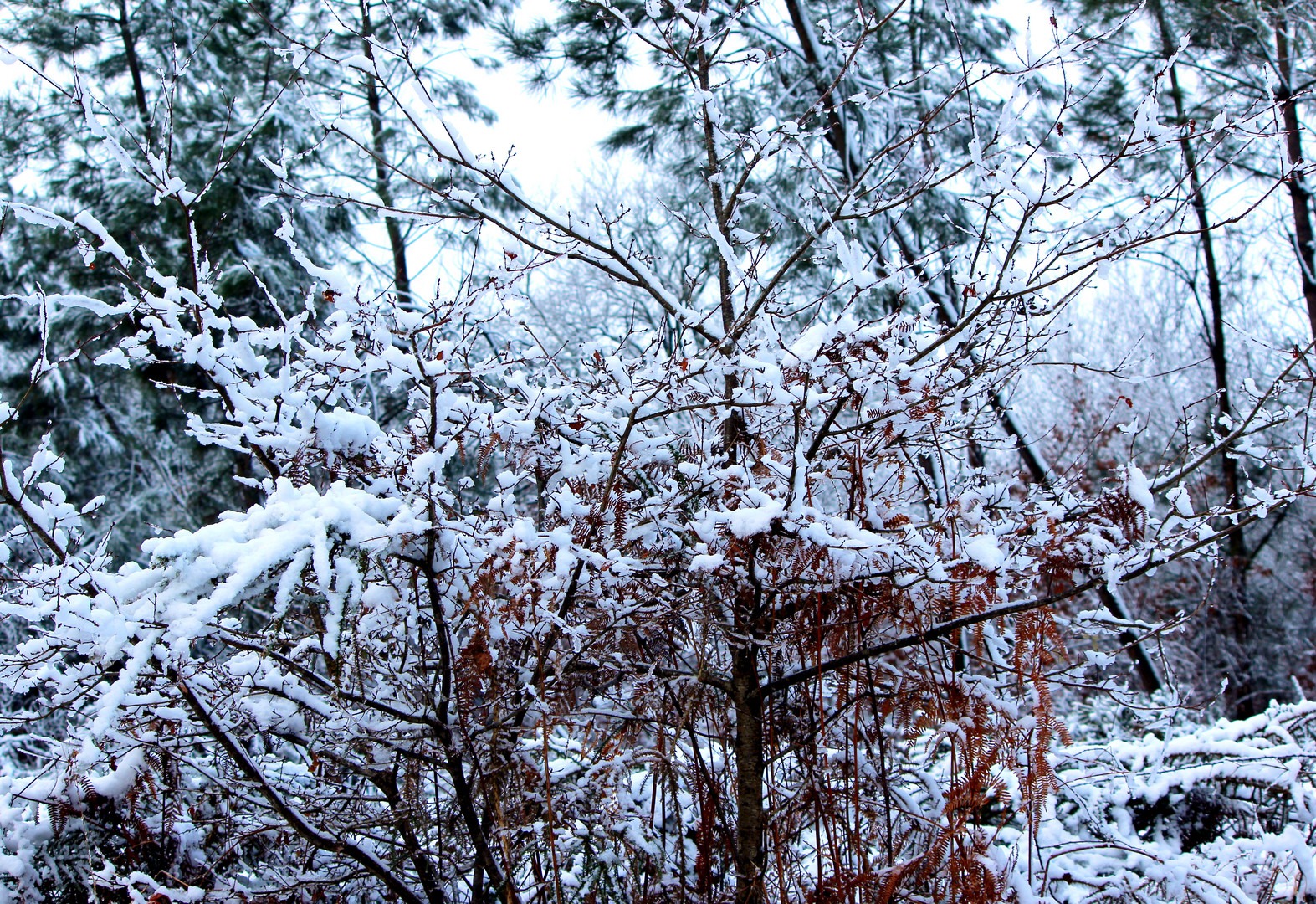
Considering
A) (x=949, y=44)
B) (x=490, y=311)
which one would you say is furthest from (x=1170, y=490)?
(x=949, y=44)

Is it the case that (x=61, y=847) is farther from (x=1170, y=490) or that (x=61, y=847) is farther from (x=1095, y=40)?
(x=1095, y=40)

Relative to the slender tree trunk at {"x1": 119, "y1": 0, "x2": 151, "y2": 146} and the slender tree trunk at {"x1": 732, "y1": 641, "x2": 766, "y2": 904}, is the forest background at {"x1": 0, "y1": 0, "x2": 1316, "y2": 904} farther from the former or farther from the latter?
the slender tree trunk at {"x1": 119, "y1": 0, "x2": 151, "y2": 146}

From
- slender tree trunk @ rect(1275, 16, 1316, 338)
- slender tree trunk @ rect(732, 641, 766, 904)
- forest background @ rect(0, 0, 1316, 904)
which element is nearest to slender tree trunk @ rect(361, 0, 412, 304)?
forest background @ rect(0, 0, 1316, 904)

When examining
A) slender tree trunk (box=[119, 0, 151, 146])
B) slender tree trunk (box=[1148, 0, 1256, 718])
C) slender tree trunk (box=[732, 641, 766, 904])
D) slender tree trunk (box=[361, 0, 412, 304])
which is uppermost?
slender tree trunk (box=[119, 0, 151, 146])

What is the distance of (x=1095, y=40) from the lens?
6.61 ft

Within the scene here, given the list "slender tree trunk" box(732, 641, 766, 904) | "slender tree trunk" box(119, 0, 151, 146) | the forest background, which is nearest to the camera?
the forest background

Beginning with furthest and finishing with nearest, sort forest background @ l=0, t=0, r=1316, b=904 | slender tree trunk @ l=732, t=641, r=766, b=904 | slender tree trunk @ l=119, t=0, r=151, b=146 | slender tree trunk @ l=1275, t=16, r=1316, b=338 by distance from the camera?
slender tree trunk @ l=119, t=0, r=151, b=146 < slender tree trunk @ l=1275, t=16, r=1316, b=338 < slender tree trunk @ l=732, t=641, r=766, b=904 < forest background @ l=0, t=0, r=1316, b=904

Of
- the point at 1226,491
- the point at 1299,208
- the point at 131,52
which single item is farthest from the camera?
the point at 1226,491

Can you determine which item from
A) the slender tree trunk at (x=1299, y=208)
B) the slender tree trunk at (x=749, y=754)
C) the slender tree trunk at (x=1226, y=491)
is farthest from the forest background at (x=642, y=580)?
the slender tree trunk at (x=1226, y=491)

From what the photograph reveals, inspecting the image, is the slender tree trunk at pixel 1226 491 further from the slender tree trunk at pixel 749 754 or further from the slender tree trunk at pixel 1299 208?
the slender tree trunk at pixel 749 754

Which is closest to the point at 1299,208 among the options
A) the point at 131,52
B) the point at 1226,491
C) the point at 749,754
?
the point at 1226,491

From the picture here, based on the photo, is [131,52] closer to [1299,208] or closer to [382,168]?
[382,168]

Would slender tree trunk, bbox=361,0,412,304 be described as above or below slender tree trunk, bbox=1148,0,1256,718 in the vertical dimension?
above

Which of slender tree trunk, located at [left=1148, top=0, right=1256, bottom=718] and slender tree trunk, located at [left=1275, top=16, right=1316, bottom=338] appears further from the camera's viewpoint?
slender tree trunk, located at [left=1148, top=0, right=1256, bottom=718]
